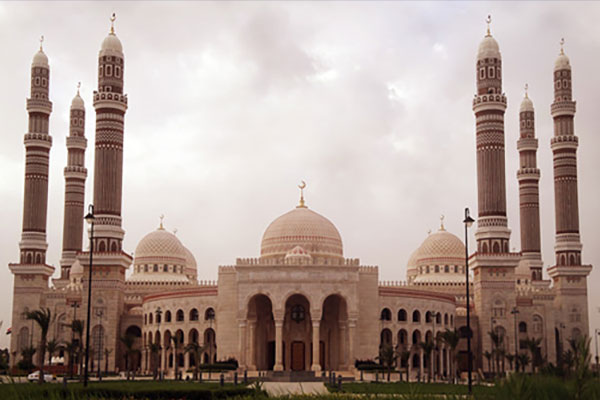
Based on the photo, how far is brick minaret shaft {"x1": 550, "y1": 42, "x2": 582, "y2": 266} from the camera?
71.3 m

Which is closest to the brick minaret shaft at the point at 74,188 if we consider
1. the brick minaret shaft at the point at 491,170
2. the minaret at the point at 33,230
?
the minaret at the point at 33,230

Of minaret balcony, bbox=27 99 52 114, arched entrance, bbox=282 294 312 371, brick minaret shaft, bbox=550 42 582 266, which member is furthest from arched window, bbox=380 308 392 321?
minaret balcony, bbox=27 99 52 114

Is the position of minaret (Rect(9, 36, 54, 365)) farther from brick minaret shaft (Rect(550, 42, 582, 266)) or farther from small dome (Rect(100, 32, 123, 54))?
brick minaret shaft (Rect(550, 42, 582, 266))

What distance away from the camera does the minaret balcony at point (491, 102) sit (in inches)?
2618

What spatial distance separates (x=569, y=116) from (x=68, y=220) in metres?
45.3

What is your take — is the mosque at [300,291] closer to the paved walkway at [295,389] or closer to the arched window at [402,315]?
the arched window at [402,315]

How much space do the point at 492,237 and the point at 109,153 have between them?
98.3 feet

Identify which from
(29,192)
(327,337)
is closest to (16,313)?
(29,192)

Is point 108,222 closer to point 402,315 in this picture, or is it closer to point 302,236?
point 302,236

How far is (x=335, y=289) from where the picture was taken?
60.1 metres

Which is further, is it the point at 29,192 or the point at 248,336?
the point at 29,192

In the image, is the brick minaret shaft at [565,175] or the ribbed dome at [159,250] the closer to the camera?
the brick minaret shaft at [565,175]

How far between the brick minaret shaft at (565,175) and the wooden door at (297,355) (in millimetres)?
23681

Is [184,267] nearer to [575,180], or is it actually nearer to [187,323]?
[187,323]
